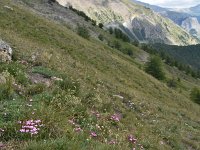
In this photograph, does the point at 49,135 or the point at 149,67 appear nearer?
the point at 49,135

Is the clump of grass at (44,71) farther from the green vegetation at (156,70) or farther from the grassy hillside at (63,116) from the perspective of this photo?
the green vegetation at (156,70)

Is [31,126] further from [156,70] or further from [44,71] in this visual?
[156,70]

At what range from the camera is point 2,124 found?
8844 millimetres

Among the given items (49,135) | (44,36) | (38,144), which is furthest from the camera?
(44,36)

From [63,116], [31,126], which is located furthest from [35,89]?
[31,126]

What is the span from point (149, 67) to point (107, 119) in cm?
6247

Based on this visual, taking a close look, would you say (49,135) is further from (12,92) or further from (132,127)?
(132,127)

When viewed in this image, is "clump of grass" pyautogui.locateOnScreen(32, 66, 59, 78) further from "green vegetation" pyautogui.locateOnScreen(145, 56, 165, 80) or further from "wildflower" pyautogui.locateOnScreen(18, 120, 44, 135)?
"green vegetation" pyautogui.locateOnScreen(145, 56, 165, 80)

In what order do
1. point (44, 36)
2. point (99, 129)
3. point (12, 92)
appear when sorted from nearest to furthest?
1. point (99, 129)
2. point (12, 92)
3. point (44, 36)

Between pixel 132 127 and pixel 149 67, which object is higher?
pixel 132 127

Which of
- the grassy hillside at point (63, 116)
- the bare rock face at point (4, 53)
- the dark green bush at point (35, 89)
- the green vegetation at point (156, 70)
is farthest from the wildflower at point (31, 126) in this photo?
the green vegetation at point (156, 70)

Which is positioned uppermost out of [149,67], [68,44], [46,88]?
[46,88]

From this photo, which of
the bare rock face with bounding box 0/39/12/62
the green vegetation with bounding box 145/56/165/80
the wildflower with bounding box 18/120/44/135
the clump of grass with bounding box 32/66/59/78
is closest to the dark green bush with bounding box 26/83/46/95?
the bare rock face with bounding box 0/39/12/62

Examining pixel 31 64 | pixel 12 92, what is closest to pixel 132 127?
pixel 12 92
